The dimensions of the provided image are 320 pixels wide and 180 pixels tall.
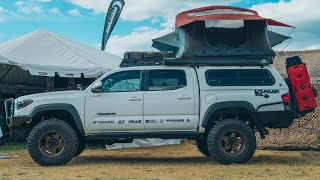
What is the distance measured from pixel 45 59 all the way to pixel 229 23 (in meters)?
6.46

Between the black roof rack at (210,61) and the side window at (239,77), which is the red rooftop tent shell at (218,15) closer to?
the black roof rack at (210,61)

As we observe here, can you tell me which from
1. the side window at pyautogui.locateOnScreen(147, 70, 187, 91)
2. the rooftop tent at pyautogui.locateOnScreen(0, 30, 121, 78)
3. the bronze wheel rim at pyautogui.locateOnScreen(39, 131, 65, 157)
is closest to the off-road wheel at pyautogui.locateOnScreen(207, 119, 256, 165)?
the side window at pyautogui.locateOnScreen(147, 70, 187, 91)

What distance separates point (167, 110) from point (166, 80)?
64cm

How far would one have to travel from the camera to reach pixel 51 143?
29.6 feet

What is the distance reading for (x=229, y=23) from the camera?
10023mm

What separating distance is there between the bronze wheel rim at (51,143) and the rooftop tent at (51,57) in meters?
4.02

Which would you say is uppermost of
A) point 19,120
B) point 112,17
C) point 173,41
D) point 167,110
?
point 112,17

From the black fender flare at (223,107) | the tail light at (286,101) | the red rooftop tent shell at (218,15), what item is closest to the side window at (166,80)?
the black fender flare at (223,107)

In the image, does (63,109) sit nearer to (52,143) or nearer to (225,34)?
(52,143)

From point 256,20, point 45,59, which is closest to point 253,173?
point 256,20

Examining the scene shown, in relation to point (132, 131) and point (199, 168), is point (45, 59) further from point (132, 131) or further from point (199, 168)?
point (199, 168)

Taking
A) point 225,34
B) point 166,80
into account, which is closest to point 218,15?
point 225,34

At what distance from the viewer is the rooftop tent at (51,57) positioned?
13289mm

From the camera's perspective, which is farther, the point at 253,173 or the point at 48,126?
the point at 48,126
